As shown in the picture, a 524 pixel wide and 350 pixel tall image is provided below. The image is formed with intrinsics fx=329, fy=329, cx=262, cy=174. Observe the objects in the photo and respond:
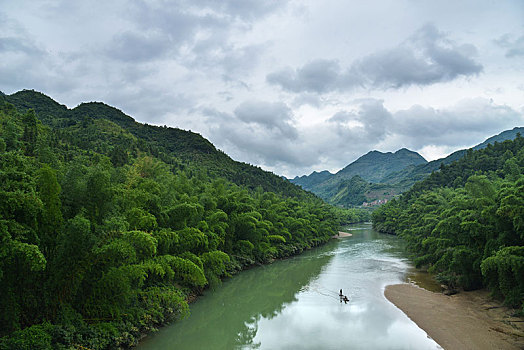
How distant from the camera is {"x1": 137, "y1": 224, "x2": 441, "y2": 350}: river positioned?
11.5 metres

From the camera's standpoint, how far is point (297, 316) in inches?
571

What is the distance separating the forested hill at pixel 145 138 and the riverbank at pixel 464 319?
104 feet

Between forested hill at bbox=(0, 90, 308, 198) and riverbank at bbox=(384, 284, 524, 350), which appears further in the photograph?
forested hill at bbox=(0, 90, 308, 198)

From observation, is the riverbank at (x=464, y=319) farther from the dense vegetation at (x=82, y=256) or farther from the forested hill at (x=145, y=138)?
the forested hill at (x=145, y=138)

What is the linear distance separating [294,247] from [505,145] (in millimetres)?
50596

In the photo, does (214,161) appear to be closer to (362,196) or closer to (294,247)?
(294,247)

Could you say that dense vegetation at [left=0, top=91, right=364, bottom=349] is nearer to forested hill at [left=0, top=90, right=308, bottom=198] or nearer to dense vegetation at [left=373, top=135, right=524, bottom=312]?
dense vegetation at [left=373, top=135, right=524, bottom=312]

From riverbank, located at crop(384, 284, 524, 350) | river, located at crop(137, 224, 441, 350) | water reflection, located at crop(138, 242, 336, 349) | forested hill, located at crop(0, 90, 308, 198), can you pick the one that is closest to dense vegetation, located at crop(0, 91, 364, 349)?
water reflection, located at crop(138, 242, 336, 349)

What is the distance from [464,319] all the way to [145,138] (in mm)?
77904

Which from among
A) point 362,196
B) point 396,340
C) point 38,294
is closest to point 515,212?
point 396,340

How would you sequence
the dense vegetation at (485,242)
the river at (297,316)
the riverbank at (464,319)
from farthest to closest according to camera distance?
the river at (297,316)
the dense vegetation at (485,242)
the riverbank at (464,319)

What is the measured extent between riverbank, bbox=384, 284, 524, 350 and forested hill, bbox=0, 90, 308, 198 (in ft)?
104

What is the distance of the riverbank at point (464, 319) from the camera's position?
11094 mm

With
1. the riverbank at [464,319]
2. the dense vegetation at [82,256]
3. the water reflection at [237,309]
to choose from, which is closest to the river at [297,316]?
the water reflection at [237,309]
